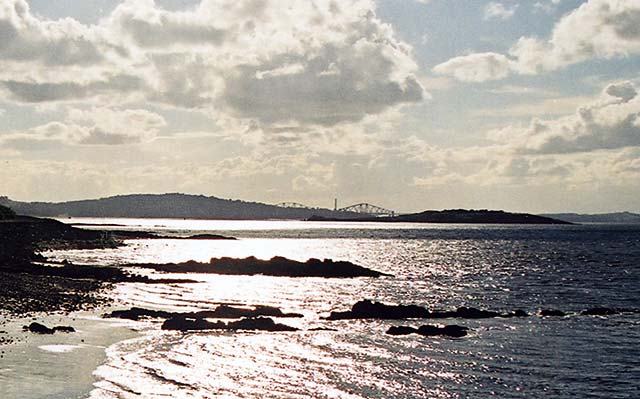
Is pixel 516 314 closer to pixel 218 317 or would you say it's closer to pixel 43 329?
pixel 218 317

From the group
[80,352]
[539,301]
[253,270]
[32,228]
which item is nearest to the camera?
[80,352]

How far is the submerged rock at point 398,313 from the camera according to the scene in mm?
51688

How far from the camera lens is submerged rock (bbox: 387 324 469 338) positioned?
44.4 meters

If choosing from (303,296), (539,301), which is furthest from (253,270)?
(539,301)

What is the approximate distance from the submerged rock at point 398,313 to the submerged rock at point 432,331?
21.4ft

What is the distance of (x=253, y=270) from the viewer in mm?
94438

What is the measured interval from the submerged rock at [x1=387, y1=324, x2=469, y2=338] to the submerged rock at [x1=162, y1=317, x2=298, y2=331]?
255 inches

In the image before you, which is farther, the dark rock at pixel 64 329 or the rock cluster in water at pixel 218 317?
the rock cluster in water at pixel 218 317

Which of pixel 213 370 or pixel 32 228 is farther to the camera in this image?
pixel 32 228

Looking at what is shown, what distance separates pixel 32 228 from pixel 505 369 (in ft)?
460

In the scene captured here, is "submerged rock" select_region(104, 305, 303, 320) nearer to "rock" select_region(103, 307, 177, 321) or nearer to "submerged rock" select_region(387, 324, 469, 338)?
"rock" select_region(103, 307, 177, 321)

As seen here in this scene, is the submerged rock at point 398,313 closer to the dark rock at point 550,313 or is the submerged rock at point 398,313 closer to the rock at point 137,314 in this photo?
the dark rock at point 550,313

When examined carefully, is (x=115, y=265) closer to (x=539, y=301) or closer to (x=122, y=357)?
(x=539, y=301)

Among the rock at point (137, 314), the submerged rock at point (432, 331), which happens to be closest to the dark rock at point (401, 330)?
the submerged rock at point (432, 331)
